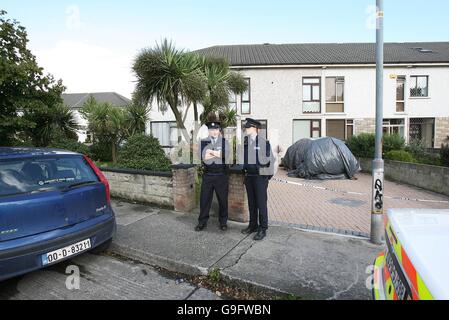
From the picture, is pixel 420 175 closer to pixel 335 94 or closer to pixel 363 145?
pixel 363 145

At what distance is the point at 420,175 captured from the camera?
9.55 metres

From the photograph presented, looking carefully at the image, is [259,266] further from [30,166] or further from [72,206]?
[30,166]

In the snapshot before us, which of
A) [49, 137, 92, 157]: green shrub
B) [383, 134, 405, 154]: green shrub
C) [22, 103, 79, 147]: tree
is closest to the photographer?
[49, 137, 92, 157]: green shrub

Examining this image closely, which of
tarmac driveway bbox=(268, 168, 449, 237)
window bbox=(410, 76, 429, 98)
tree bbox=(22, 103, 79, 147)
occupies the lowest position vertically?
tarmac driveway bbox=(268, 168, 449, 237)

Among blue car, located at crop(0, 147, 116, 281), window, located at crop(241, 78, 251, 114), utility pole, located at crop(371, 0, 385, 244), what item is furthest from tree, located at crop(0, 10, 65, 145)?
window, located at crop(241, 78, 251, 114)

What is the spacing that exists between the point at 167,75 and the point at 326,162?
23.3 ft

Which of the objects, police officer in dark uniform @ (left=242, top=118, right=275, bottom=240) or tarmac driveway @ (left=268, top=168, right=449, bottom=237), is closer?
police officer in dark uniform @ (left=242, top=118, right=275, bottom=240)

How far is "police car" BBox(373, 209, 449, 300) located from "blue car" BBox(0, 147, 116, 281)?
294 cm

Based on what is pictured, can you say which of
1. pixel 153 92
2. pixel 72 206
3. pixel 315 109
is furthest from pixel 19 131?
pixel 315 109

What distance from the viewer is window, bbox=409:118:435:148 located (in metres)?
18.3

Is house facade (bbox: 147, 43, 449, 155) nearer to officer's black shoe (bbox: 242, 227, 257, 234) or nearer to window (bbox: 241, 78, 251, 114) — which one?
window (bbox: 241, 78, 251, 114)

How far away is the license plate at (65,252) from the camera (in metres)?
2.85

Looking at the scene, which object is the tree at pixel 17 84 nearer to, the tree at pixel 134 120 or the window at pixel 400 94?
the tree at pixel 134 120
